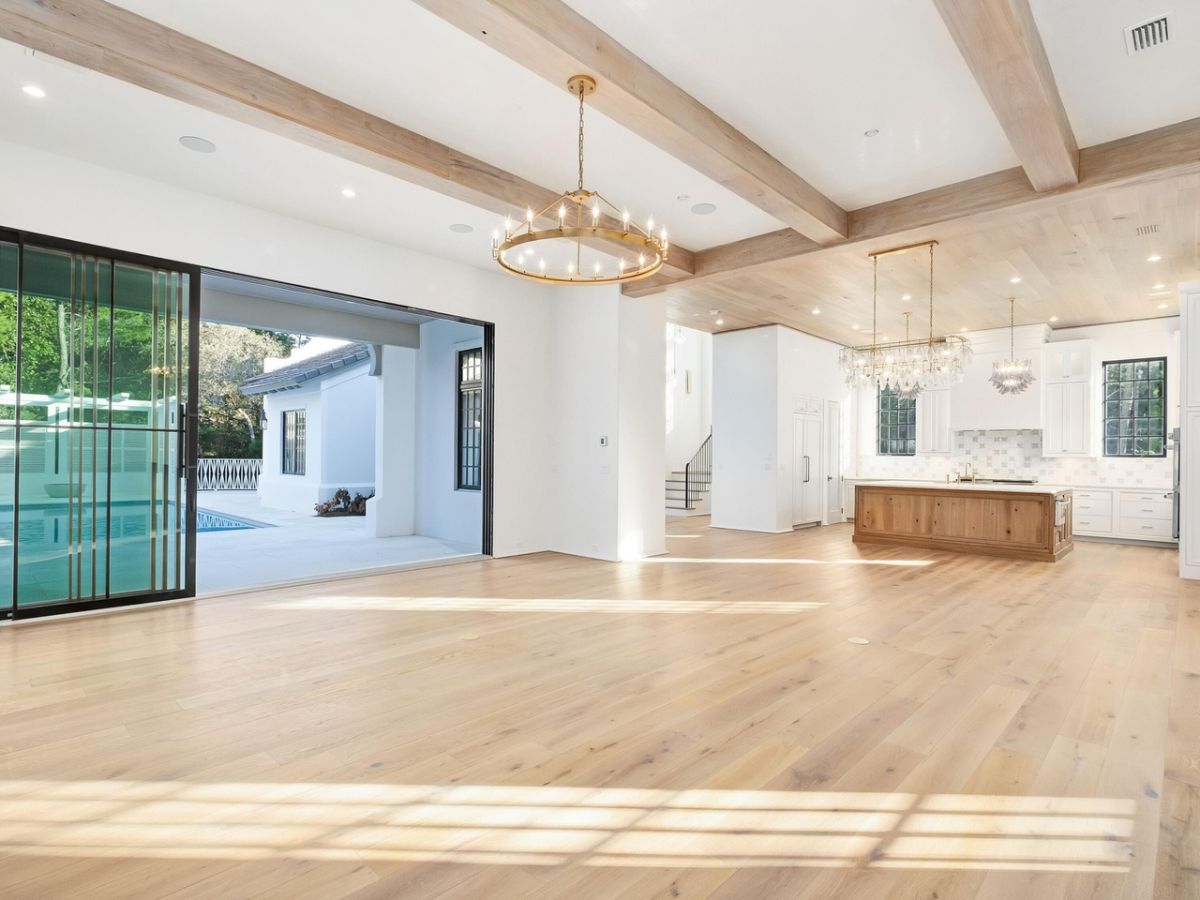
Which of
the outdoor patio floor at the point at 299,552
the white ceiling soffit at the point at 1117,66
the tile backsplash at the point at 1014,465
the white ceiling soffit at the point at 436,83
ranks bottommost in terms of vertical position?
the outdoor patio floor at the point at 299,552

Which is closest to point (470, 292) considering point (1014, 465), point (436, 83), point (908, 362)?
point (436, 83)

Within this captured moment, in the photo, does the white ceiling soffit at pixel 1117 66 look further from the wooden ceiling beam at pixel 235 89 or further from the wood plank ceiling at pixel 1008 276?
the wooden ceiling beam at pixel 235 89

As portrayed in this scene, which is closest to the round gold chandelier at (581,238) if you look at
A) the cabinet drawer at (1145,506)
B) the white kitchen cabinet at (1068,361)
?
the white kitchen cabinet at (1068,361)

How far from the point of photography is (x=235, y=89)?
11.6 feet

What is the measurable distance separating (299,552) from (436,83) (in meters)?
6.02

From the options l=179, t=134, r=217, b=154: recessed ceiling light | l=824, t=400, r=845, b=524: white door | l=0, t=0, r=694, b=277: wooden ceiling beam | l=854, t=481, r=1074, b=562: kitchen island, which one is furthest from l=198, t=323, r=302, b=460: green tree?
l=854, t=481, r=1074, b=562: kitchen island

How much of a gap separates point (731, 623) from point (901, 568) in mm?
3343

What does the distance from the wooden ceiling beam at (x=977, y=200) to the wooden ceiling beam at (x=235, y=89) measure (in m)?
2.63

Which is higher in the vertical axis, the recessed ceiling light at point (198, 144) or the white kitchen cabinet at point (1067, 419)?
the recessed ceiling light at point (198, 144)

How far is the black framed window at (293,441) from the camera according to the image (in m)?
15.1

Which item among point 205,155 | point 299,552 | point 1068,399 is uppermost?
point 205,155

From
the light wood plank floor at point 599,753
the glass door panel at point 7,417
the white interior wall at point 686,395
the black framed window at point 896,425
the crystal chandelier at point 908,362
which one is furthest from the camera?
the white interior wall at point 686,395

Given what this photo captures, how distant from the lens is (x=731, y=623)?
182 inches

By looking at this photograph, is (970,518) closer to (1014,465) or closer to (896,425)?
(1014,465)
